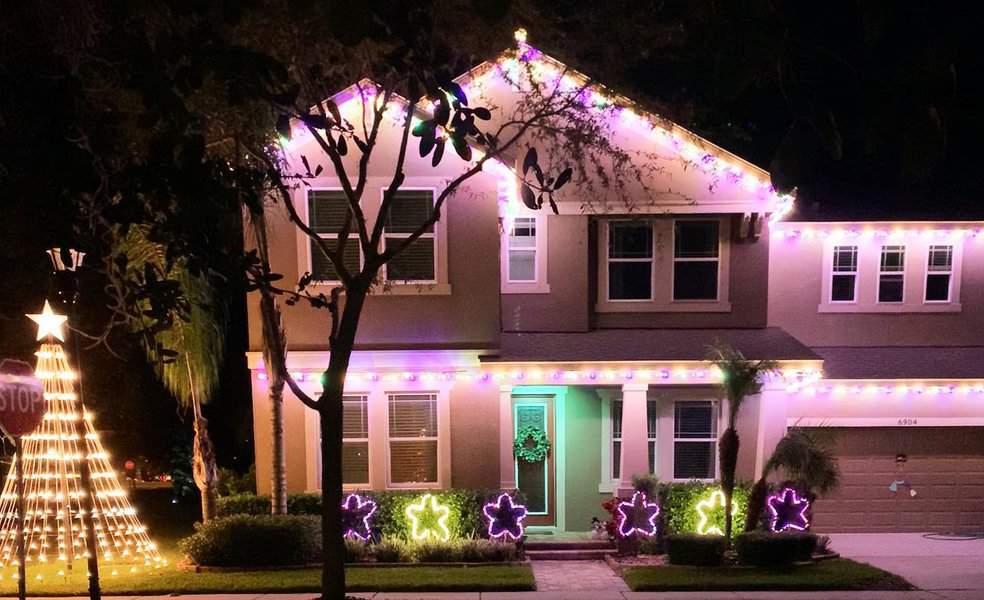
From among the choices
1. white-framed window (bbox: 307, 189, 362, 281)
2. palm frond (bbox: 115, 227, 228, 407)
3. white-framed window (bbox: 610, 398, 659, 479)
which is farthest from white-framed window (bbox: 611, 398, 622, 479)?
palm frond (bbox: 115, 227, 228, 407)

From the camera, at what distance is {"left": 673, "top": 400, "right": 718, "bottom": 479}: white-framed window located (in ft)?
43.3

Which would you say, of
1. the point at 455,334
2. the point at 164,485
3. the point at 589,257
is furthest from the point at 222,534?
the point at 164,485

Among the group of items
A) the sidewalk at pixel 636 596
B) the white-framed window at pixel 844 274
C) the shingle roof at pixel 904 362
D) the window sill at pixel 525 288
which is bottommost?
the sidewalk at pixel 636 596

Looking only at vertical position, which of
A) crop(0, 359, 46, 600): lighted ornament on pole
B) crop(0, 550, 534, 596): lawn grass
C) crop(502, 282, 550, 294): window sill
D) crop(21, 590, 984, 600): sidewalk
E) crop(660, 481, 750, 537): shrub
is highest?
crop(502, 282, 550, 294): window sill

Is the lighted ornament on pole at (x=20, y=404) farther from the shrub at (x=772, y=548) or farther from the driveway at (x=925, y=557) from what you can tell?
the driveway at (x=925, y=557)

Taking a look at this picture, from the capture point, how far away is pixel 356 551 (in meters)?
10.8

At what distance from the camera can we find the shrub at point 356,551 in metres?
10.8

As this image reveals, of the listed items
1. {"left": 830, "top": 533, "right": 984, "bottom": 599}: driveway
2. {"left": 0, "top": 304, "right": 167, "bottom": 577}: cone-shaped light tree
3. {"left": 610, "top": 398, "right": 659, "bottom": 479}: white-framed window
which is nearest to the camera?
{"left": 830, "top": 533, "right": 984, "bottom": 599}: driveway

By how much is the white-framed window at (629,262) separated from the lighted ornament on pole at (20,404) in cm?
949

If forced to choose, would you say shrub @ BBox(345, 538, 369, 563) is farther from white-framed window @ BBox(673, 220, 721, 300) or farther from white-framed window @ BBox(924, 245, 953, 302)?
white-framed window @ BBox(924, 245, 953, 302)

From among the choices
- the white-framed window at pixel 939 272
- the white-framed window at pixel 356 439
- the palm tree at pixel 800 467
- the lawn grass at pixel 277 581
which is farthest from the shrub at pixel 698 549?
the white-framed window at pixel 939 272

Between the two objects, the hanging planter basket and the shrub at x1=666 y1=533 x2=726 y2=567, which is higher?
the hanging planter basket

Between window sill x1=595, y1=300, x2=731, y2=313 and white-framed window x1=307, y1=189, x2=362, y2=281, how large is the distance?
473cm

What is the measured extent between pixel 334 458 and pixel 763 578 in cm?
635
